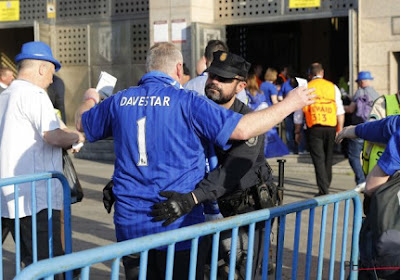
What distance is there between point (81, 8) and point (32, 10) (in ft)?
3.83

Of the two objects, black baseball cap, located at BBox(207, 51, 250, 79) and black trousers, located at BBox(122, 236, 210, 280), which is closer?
black trousers, located at BBox(122, 236, 210, 280)

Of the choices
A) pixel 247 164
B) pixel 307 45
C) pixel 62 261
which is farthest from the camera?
pixel 307 45

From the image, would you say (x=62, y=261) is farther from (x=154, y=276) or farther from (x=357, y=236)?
(x=357, y=236)

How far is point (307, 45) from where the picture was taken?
21.4 metres

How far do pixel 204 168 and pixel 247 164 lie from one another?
1.55 ft

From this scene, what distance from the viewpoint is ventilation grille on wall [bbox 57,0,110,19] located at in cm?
1573

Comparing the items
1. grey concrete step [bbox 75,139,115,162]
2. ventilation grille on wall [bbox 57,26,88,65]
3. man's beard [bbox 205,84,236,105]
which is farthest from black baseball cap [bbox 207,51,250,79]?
ventilation grille on wall [bbox 57,26,88,65]

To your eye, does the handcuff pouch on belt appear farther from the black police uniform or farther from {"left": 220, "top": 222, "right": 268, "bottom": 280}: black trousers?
{"left": 220, "top": 222, "right": 268, "bottom": 280}: black trousers

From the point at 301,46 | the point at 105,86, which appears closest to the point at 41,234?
the point at 105,86

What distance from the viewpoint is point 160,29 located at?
14.0 metres

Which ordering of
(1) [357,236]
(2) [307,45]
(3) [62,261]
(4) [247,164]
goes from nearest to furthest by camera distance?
(3) [62,261] → (1) [357,236] → (4) [247,164] → (2) [307,45]

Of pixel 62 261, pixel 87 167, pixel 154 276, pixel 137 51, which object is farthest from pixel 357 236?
pixel 137 51

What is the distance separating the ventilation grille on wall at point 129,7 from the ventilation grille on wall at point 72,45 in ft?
2.94

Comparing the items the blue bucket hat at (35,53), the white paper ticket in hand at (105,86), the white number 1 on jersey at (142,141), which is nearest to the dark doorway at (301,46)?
the white paper ticket in hand at (105,86)
